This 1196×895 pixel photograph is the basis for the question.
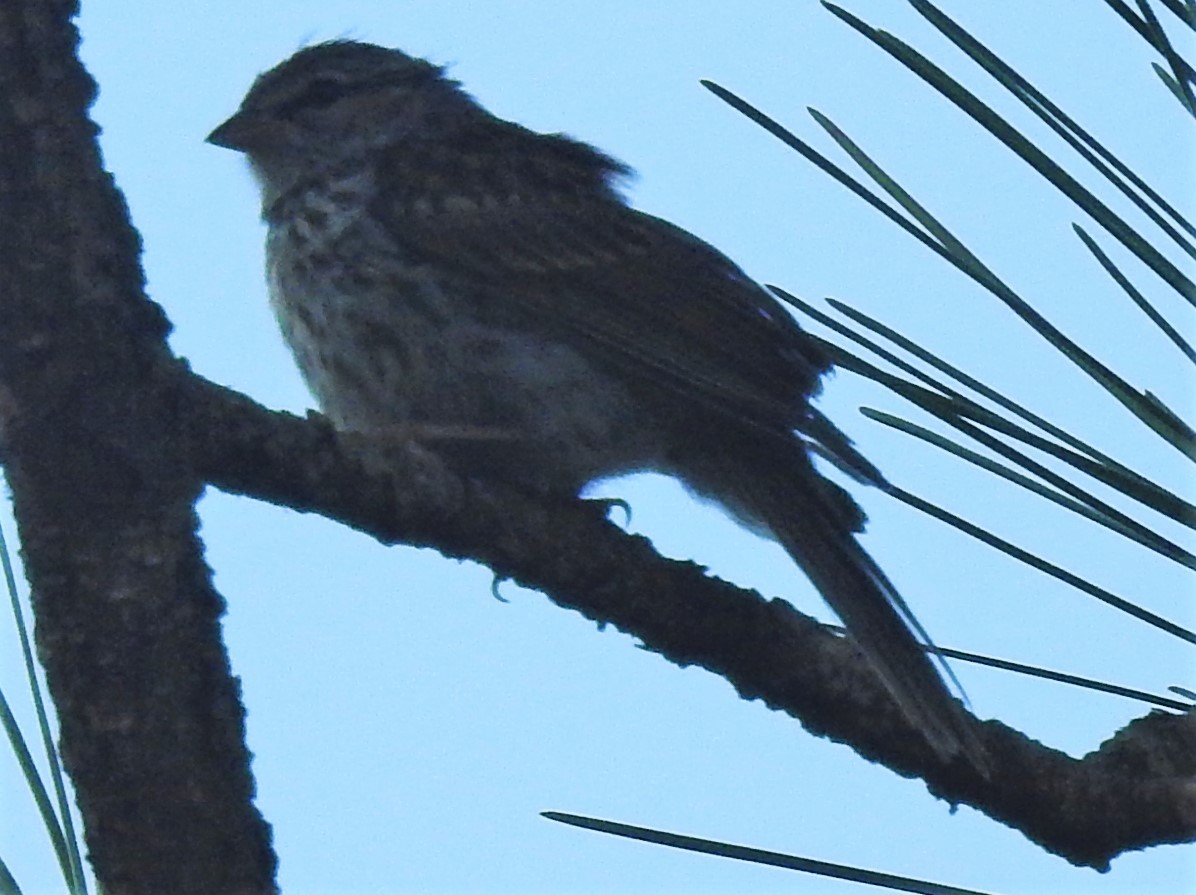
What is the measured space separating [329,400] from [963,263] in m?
2.50

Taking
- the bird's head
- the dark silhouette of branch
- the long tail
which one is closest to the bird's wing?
the long tail

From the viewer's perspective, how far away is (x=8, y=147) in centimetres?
182

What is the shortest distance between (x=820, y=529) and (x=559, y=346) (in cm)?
64

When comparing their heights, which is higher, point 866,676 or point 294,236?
point 294,236

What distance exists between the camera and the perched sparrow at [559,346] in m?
3.54

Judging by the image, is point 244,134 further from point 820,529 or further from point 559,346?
point 820,529

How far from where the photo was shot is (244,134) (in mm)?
4605

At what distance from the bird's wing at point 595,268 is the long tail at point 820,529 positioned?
0.12 metres

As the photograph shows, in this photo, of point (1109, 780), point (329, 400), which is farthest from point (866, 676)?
point (329, 400)

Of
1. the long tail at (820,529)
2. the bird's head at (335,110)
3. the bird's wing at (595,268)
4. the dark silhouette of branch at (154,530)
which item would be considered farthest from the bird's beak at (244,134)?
the dark silhouette of branch at (154,530)

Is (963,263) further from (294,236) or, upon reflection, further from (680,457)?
(294,236)

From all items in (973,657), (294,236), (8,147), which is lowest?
(973,657)

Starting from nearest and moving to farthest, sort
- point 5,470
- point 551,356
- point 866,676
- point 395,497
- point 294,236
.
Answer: point 5,470, point 395,497, point 866,676, point 551,356, point 294,236

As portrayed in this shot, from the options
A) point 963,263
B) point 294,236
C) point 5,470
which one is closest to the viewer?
point 963,263
